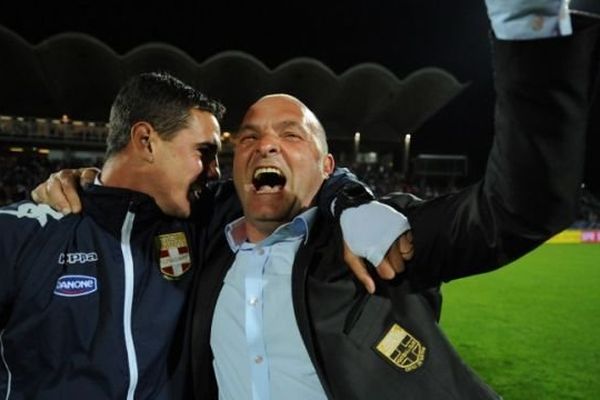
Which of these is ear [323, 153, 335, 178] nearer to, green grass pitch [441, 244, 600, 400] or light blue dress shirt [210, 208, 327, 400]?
light blue dress shirt [210, 208, 327, 400]

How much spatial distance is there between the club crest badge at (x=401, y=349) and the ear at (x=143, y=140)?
53.8 inches

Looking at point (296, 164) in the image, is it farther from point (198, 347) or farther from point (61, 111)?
point (61, 111)

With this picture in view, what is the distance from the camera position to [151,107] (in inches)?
99.7

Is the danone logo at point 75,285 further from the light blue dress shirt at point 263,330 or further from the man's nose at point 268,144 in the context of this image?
the man's nose at point 268,144

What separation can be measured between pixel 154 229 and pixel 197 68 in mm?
30730

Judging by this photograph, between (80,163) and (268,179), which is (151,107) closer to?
(268,179)

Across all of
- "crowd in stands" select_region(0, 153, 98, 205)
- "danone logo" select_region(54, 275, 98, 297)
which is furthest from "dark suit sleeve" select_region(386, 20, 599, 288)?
"crowd in stands" select_region(0, 153, 98, 205)

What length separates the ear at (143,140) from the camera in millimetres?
2480

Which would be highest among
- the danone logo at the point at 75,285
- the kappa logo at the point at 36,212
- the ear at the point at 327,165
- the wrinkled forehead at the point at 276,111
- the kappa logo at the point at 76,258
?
the wrinkled forehead at the point at 276,111

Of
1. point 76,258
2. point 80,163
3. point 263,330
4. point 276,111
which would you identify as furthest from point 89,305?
point 80,163

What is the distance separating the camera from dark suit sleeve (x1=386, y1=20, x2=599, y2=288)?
1151 millimetres

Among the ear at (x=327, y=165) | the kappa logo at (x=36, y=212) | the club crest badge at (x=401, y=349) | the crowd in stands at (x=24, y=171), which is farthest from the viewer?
the crowd in stands at (x=24, y=171)

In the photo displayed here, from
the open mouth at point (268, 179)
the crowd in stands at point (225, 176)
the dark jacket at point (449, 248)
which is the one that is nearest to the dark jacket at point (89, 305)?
the dark jacket at point (449, 248)

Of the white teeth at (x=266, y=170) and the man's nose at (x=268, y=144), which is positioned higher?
the man's nose at (x=268, y=144)
